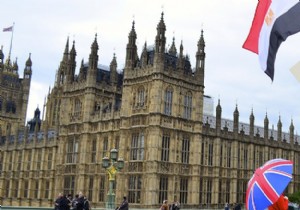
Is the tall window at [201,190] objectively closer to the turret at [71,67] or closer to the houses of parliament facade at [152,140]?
the houses of parliament facade at [152,140]

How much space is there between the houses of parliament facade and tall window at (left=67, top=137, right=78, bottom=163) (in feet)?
0.34

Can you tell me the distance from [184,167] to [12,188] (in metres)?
31.6

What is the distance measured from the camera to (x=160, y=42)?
44875 millimetres

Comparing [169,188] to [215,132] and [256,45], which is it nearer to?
[215,132]

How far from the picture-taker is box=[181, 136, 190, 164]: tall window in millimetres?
45522

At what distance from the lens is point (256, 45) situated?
8328mm

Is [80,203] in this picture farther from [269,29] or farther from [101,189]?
[101,189]

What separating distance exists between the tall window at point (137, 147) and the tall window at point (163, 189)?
261 cm

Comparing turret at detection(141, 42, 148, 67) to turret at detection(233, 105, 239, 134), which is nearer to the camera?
turret at detection(141, 42, 148, 67)

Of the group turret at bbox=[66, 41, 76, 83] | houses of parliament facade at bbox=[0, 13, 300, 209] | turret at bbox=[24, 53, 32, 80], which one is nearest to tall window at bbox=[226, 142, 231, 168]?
houses of parliament facade at bbox=[0, 13, 300, 209]

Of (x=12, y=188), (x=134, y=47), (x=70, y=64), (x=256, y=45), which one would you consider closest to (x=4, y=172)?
(x=12, y=188)

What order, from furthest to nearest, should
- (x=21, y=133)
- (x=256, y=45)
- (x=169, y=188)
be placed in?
(x=21, y=133) < (x=169, y=188) < (x=256, y=45)

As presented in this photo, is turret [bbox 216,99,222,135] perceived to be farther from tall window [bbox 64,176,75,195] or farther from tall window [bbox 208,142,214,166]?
tall window [bbox 64,176,75,195]

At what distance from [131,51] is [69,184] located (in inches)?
604
